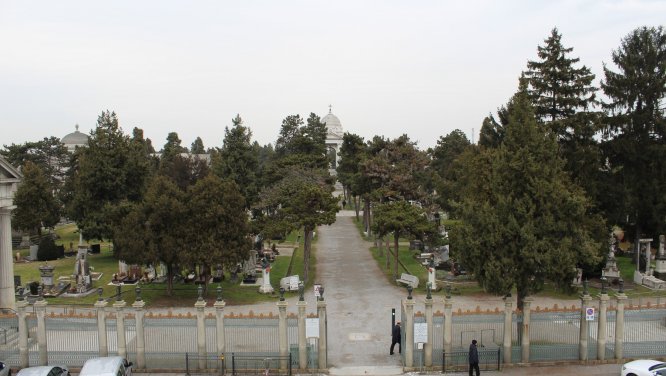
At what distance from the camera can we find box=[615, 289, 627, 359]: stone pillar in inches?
909

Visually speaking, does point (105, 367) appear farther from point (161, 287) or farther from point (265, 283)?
point (161, 287)

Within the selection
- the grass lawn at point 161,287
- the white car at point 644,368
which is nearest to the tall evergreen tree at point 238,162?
the grass lawn at point 161,287

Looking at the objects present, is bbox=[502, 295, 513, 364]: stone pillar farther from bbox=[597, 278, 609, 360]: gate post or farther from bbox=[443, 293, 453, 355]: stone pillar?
bbox=[597, 278, 609, 360]: gate post

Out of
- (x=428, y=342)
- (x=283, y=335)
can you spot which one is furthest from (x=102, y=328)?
(x=428, y=342)

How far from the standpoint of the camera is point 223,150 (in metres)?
51.3

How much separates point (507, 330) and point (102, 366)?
15394 mm

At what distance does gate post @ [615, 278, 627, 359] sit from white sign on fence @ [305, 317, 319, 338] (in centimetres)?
1220

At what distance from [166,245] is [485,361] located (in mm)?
19634

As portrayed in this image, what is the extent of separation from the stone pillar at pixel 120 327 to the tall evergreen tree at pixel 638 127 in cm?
3066

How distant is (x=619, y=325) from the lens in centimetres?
2328

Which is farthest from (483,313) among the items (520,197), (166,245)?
(166,245)

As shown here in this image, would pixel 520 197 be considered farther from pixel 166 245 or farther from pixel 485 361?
pixel 166 245

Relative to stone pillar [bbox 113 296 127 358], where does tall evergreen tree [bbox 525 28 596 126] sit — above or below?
above

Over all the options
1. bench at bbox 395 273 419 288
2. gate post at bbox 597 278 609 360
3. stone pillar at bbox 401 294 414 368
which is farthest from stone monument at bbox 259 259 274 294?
gate post at bbox 597 278 609 360
